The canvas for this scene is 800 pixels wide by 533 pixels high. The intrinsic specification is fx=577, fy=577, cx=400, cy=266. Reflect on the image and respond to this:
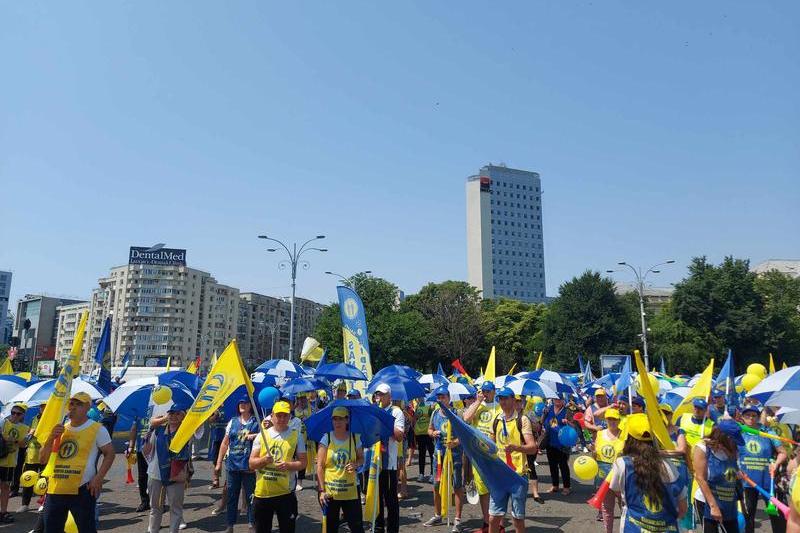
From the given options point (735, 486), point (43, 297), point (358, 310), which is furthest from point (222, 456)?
point (43, 297)

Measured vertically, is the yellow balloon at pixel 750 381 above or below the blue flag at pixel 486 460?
above

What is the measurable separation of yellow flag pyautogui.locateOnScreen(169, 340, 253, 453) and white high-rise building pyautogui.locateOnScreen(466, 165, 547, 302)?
13700 centimetres

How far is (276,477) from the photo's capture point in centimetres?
595

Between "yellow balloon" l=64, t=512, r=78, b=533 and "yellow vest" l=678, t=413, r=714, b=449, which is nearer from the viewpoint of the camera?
"yellow balloon" l=64, t=512, r=78, b=533

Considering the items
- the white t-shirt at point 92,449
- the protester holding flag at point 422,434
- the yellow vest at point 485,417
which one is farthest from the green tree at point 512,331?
the white t-shirt at point 92,449

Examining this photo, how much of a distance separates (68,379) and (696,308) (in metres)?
47.3

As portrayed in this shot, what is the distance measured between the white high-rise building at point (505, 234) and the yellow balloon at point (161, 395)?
13572cm

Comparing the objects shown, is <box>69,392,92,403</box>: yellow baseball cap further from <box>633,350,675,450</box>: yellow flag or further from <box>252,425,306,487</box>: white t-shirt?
<box>633,350,675,450</box>: yellow flag

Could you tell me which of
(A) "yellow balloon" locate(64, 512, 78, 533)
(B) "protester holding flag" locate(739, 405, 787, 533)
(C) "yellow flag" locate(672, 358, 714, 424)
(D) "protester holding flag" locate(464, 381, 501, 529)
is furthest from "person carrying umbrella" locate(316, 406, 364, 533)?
(C) "yellow flag" locate(672, 358, 714, 424)

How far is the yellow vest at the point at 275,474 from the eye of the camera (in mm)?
5930

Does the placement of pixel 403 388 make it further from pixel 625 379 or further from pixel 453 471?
pixel 625 379

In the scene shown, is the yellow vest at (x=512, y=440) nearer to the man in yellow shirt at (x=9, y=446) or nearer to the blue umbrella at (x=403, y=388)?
the blue umbrella at (x=403, y=388)

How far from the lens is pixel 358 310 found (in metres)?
16.4

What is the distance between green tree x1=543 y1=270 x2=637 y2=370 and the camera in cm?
4931
